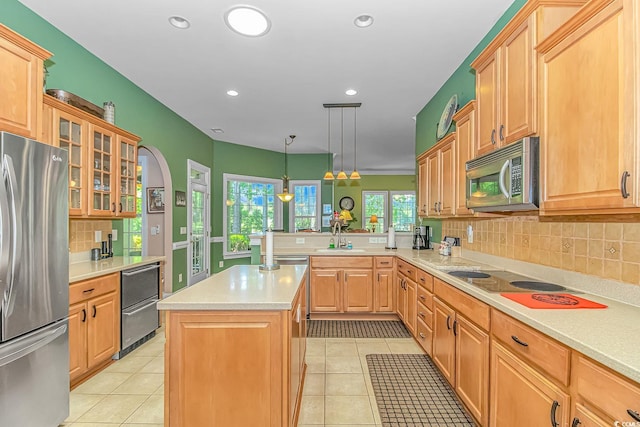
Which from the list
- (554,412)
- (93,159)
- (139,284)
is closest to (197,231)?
(139,284)

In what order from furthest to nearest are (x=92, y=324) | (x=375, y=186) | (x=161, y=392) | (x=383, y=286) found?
(x=375, y=186) < (x=383, y=286) < (x=92, y=324) < (x=161, y=392)

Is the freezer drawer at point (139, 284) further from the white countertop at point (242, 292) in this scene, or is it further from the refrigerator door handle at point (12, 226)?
the refrigerator door handle at point (12, 226)

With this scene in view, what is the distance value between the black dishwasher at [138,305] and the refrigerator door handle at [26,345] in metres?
0.99

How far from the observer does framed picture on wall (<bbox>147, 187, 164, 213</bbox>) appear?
524 cm

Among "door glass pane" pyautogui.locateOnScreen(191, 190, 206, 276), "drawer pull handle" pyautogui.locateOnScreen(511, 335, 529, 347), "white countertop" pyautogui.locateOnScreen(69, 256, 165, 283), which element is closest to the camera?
"drawer pull handle" pyautogui.locateOnScreen(511, 335, 529, 347)

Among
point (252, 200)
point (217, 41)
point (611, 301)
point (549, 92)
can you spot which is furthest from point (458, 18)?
point (252, 200)

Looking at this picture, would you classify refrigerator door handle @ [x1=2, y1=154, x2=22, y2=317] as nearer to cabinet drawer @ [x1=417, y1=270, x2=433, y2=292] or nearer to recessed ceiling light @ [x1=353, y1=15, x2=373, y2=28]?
recessed ceiling light @ [x1=353, y1=15, x2=373, y2=28]

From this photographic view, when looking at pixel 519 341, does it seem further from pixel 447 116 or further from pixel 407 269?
pixel 447 116

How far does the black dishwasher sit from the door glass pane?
93.3 inches

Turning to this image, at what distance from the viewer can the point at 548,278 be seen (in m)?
2.07

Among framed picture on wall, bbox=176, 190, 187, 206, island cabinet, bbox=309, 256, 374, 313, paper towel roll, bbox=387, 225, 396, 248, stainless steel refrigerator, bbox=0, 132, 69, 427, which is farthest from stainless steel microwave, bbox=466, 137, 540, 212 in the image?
framed picture on wall, bbox=176, 190, 187, 206

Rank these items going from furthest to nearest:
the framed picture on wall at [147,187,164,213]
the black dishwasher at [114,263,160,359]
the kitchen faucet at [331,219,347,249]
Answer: the framed picture on wall at [147,187,164,213] < the kitchen faucet at [331,219,347,249] < the black dishwasher at [114,263,160,359]

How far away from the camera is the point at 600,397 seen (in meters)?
1.06

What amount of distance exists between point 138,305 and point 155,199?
8.63 feet
